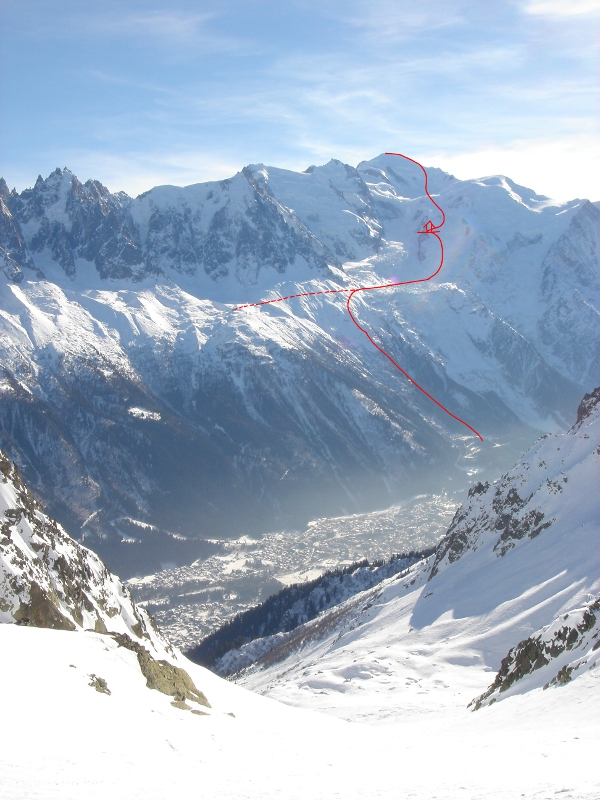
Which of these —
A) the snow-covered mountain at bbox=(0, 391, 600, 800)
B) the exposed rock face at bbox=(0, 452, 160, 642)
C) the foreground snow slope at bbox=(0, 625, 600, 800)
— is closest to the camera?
the foreground snow slope at bbox=(0, 625, 600, 800)

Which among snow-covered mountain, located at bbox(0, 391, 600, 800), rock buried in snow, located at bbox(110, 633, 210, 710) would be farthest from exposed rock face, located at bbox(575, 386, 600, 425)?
rock buried in snow, located at bbox(110, 633, 210, 710)

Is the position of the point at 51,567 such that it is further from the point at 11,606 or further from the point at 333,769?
the point at 333,769

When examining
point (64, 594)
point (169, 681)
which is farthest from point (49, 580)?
point (169, 681)

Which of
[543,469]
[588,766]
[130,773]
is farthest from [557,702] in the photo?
[543,469]

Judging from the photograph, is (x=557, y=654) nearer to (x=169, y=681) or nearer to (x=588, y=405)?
(x=169, y=681)

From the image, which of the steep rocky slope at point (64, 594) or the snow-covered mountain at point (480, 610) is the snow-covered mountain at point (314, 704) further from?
the snow-covered mountain at point (480, 610)

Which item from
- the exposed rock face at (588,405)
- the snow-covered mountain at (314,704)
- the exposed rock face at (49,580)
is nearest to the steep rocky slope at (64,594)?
the exposed rock face at (49,580)

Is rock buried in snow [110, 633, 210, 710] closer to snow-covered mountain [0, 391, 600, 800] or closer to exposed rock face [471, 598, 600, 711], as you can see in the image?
snow-covered mountain [0, 391, 600, 800]
